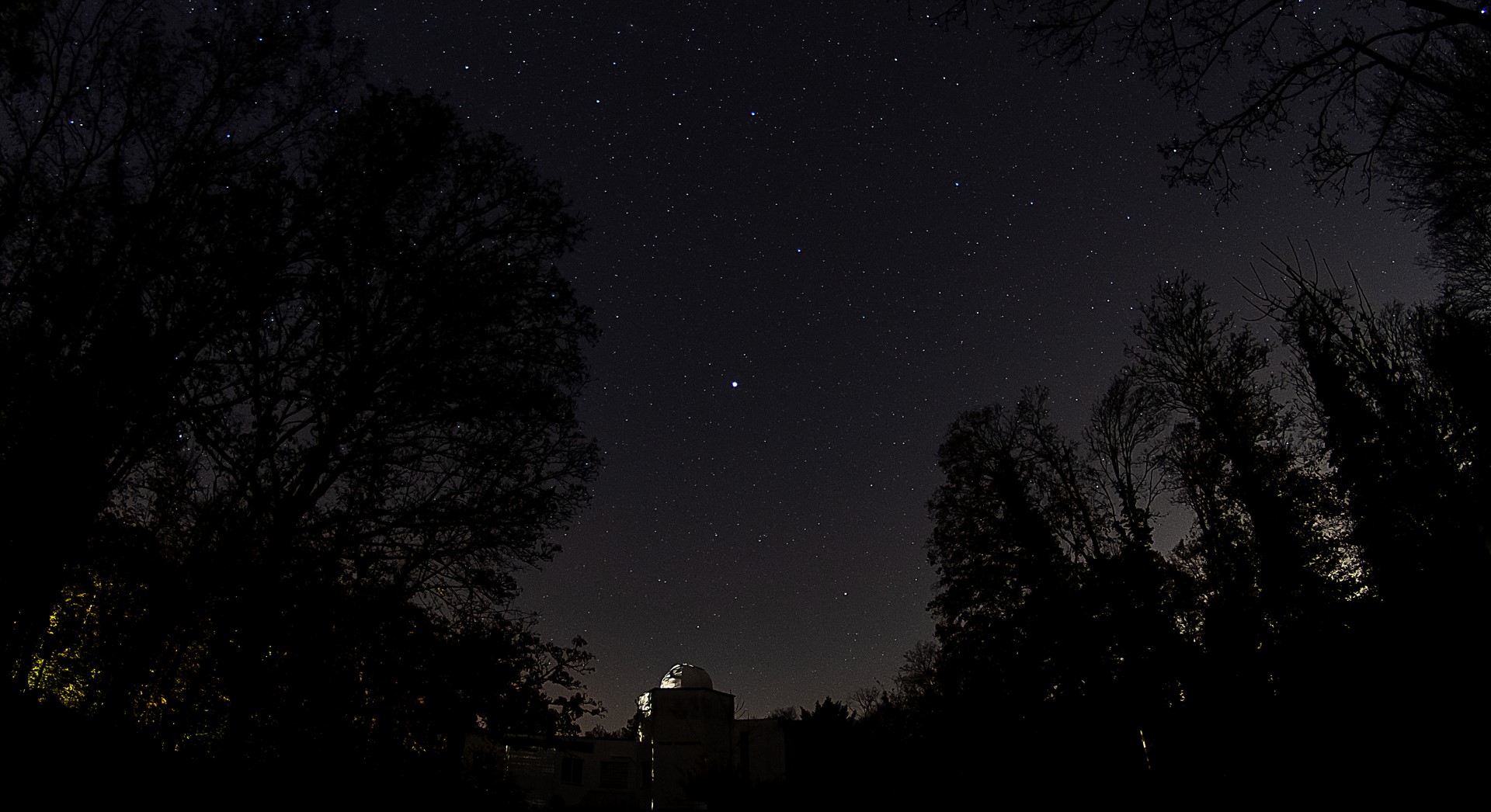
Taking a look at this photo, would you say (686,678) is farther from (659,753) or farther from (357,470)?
(357,470)

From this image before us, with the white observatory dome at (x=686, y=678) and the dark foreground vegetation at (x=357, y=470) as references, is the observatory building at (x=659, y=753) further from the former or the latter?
the dark foreground vegetation at (x=357, y=470)

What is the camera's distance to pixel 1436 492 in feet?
33.6

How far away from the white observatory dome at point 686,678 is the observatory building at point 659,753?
53mm

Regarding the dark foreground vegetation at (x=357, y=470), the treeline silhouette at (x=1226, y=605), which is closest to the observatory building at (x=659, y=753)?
the treeline silhouette at (x=1226, y=605)

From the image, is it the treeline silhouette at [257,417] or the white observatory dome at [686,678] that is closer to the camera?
the treeline silhouette at [257,417]

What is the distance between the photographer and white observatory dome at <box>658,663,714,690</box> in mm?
35844

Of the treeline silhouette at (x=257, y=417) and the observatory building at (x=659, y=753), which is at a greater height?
the treeline silhouette at (x=257, y=417)

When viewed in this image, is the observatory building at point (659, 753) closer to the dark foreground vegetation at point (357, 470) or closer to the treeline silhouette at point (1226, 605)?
the treeline silhouette at point (1226, 605)

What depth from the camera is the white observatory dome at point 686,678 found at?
3584 cm

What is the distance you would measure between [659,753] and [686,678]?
14.3ft

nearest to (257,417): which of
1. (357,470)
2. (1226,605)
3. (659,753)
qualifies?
(357,470)

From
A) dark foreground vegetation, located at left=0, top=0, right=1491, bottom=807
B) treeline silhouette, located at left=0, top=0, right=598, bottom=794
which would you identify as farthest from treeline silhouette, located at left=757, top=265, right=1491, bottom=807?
treeline silhouette, located at left=0, top=0, right=598, bottom=794

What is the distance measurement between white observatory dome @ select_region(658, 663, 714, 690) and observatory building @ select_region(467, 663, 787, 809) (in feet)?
0.17

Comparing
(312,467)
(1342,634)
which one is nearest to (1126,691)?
(1342,634)
